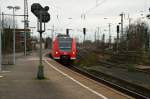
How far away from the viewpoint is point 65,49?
42.3 metres

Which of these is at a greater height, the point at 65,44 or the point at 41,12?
the point at 41,12

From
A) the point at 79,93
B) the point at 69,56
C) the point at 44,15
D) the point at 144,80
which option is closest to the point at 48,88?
the point at 79,93

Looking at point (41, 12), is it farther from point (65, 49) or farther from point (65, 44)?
point (65, 44)

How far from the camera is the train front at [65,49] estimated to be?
42.3m

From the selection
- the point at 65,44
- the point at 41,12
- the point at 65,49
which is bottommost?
the point at 65,49

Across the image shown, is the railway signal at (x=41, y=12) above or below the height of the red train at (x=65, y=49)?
above

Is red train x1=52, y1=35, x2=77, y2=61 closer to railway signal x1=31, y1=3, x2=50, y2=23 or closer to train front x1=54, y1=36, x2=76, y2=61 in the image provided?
train front x1=54, y1=36, x2=76, y2=61

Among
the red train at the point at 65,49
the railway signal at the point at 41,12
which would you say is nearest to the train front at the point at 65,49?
the red train at the point at 65,49

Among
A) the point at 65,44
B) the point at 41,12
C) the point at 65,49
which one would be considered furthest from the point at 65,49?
→ the point at 41,12

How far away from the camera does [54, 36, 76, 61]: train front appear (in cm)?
4228

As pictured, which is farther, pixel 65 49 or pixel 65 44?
pixel 65 44

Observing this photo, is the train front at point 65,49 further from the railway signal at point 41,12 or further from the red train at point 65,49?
the railway signal at point 41,12

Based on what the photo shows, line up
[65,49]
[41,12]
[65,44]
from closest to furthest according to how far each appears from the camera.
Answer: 1. [41,12]
2. [65,49]
3. [65,44]

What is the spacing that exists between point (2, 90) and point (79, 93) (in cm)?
307
